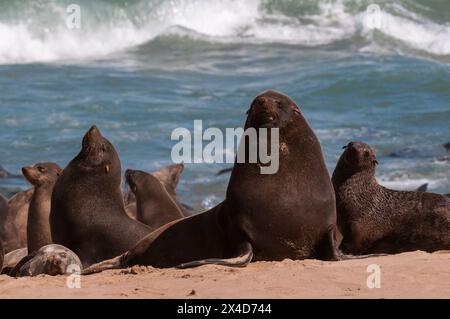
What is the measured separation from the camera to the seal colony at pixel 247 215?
751cm

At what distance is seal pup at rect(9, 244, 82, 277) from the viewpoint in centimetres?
781

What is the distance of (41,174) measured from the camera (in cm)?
1078

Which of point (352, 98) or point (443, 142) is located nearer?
point (443, 142)

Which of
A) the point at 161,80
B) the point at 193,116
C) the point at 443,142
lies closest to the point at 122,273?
the point at 443,142

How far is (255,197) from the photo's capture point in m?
7.53

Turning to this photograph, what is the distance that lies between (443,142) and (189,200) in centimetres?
532

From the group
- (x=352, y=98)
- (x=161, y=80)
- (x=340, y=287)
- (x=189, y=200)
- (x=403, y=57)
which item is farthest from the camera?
(x=403, y=57)

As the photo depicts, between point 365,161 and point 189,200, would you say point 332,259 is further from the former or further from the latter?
point 189,200

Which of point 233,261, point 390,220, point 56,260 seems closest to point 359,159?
point 390,220

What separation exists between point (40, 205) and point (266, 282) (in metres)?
4.41

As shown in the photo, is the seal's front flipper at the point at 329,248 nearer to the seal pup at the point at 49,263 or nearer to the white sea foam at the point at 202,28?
the seal pup at the point at 49,263

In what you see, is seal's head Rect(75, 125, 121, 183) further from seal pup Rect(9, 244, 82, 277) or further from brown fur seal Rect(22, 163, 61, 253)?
seal pup Rect(9, 244, 82, 277)

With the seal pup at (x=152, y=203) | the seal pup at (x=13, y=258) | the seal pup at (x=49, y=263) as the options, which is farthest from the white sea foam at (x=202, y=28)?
the seal pup at (x=49, y=263)

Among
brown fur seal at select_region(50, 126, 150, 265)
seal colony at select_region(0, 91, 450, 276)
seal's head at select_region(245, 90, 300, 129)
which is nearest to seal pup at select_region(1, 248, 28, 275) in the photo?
seal colony at select_region(0, 91, 450, 276)
